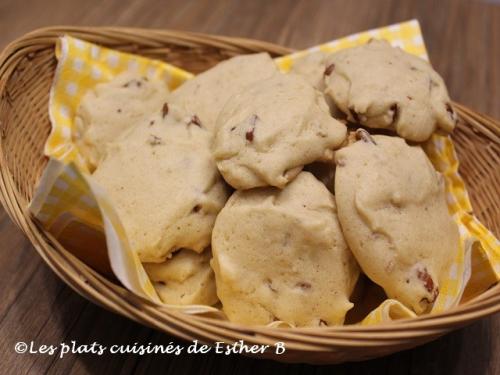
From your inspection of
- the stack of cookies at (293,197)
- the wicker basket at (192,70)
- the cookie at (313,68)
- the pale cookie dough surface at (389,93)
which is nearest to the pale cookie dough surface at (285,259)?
the stack of cookies at (293,197)

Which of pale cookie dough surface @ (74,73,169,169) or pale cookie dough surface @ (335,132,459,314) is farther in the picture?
pale cookie dough surface @ (74,73,169,169)

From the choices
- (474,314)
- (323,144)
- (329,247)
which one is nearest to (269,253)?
(329,247)

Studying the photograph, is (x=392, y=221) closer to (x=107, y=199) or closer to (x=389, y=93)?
(x=389, y=93)

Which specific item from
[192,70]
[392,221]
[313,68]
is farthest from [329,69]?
[192,70]

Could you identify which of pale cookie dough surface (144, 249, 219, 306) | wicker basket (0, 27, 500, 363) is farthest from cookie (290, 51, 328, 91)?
pale cookie dough surface (144, 249, 219, 306)

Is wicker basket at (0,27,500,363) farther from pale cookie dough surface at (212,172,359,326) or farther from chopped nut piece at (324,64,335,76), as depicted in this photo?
chopped nut piece at (324,64,335,76)
